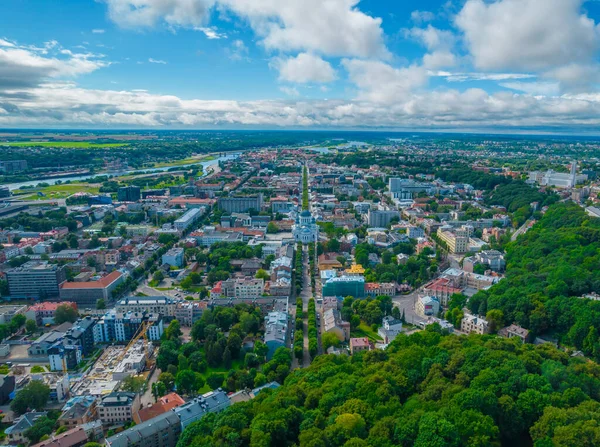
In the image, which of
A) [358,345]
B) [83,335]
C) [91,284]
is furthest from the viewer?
[91,284]

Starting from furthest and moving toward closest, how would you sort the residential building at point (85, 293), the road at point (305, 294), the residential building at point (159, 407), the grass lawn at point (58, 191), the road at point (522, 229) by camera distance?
the grass lawn at point (58, 191)
the road at point (522, 229)
the residential building at point (85, 293)
the road at point (305, 294)
the residential building at point (159, 407)

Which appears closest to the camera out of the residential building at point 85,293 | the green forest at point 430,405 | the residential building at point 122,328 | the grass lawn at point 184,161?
the green forest at point 430,405

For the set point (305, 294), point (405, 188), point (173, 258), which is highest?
point (405, 188)

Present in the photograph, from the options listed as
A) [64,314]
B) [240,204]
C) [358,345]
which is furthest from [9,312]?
[240,204]

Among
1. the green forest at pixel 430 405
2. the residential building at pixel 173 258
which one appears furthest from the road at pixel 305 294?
the residential building at pixel 173 258

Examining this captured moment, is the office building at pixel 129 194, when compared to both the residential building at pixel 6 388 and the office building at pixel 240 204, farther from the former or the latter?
the residential building at pixel 6 388

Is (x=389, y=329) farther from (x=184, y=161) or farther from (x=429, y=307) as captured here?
(x=184, y=161)

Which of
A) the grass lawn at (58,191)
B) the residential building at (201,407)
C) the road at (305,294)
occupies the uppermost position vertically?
the grass lawn at (58,191)

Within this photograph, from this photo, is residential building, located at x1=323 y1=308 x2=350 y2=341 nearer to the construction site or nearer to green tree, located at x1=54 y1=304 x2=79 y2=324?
the construction site
